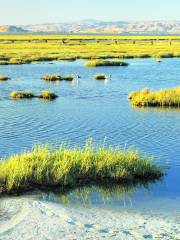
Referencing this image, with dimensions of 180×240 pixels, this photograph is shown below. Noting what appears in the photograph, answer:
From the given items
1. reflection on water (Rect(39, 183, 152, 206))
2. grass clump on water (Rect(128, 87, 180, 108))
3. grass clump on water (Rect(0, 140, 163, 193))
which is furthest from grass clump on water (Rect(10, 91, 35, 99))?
reflection on water (Rect(39, 183, 152, 206))

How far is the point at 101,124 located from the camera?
29578mm

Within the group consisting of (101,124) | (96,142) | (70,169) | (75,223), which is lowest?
(101,124)

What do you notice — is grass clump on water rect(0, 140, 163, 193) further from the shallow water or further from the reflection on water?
the shallow water

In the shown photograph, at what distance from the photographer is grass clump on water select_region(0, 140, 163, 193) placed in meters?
16.6

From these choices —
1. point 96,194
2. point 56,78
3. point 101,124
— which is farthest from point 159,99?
point 96,194

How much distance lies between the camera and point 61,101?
39.5m

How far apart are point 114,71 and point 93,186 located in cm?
4576

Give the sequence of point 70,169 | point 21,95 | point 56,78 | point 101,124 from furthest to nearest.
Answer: point 56,78 → point 21,95 → point 101,124 → point 70,169

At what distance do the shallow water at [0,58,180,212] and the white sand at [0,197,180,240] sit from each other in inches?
33.7

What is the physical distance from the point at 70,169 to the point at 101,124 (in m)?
12.2

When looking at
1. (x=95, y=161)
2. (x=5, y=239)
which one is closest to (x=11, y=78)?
(x=95, y=161)

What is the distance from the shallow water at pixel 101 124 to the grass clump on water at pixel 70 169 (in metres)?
0.71

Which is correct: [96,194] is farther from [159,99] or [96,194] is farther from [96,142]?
[159,99]

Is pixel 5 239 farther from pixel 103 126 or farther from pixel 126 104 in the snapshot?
pixel 126 104
